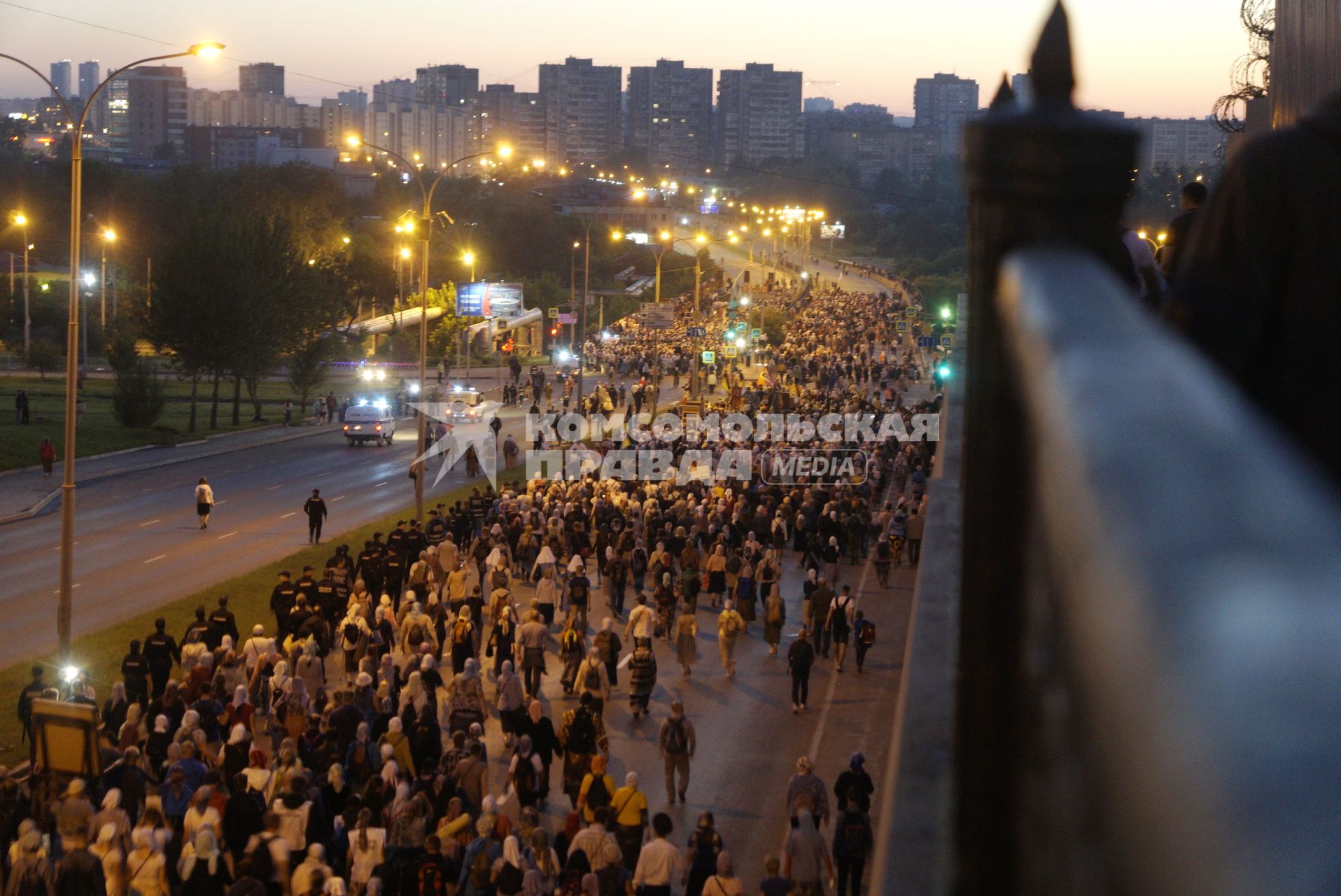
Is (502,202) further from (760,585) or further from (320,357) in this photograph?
(760,585)

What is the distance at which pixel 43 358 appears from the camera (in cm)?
7244

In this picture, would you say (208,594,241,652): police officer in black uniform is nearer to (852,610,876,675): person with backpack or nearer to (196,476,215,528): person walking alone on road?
(852,610,876,675): person with backpack

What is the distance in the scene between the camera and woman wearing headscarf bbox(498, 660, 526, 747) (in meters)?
16.9

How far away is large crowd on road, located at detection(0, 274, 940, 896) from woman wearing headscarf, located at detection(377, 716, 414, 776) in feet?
0.10

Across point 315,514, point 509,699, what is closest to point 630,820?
point 509,699

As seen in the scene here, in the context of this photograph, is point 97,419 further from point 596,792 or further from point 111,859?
point 111,859

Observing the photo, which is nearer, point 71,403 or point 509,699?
point 509,699

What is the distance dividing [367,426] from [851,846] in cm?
4157

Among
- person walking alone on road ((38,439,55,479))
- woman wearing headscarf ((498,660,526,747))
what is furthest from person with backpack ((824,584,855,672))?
→ person walking alone on road ((38,439,55,479))

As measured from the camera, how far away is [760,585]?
25.1 metres

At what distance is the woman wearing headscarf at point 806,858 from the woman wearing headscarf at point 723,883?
54cm

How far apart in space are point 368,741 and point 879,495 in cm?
2293

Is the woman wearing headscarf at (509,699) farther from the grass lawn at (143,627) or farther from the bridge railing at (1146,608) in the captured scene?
the bridge railing at (1146,608)

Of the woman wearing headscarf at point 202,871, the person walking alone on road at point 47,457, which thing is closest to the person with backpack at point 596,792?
the woman wearing headscarf at point 202,871
